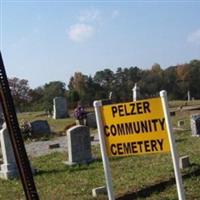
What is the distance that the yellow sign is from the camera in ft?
17.1

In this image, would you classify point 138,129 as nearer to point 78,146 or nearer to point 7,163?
point 7,163

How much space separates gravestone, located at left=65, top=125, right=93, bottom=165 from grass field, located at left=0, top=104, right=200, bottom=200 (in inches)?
12.1

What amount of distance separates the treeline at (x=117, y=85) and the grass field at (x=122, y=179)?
42.9m

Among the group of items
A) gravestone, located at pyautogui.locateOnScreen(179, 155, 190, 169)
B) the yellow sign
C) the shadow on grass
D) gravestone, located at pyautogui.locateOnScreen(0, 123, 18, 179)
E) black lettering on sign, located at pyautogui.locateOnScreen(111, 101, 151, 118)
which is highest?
black lettering on sign, located at pyautogui.locateOnScreen(111, 101, 151, 118)

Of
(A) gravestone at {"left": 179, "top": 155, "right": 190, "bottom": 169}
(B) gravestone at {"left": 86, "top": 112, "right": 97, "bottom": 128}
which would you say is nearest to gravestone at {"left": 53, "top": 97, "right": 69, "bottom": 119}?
(B) gravestone at {"left": 86, "top": 112, "right": 97, "bottom": 128}

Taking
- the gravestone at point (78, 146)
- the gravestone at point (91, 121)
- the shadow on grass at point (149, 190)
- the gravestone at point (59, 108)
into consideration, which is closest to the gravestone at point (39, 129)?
the gravestone at point (91, 121)

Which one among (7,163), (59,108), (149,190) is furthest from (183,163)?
(59,108)

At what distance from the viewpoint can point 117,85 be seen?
62094 mm

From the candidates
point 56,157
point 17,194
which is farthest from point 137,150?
point 56,157

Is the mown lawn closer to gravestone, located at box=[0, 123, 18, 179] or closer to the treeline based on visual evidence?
gravestone, located at box=[0, 123, 18, 179]

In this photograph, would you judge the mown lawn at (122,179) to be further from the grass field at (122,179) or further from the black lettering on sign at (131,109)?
the black lettering on sign at (131,109)

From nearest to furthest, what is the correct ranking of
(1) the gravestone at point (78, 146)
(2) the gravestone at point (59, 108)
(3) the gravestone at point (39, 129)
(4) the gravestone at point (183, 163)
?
(4) the gravestone at point (183, 163)
(1) the gravestone at point (78, 146)
(3) the gravestone at point (39, 129)
(2) the gravestone at point (59, 108)

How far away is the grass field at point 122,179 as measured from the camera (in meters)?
8.38

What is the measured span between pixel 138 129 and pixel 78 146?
26.5ft
